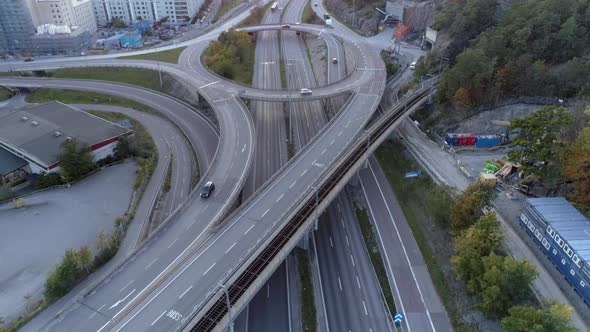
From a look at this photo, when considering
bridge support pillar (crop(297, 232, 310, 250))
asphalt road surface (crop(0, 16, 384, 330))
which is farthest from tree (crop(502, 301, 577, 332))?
asphalt road surface (crop(0, 16, 384, 330))

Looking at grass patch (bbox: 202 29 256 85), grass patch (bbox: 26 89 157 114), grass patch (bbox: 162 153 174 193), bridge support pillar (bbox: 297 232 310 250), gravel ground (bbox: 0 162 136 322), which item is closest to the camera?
gravel ground (bbox: 0 162 136 322)

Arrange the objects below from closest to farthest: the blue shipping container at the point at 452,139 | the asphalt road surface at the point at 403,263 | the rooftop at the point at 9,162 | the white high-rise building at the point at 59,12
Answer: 1. the asphalt road surface at the point at 403,263
2. the blue shipping container at the point at 452,139
3. the rooftop at the point at 9,162
4. the white high-rise building at the point at 59,12

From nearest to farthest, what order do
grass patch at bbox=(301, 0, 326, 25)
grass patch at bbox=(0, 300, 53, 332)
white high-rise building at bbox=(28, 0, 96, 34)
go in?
grass patch at bbox=(0, 300, 53, 332) < white high-rise building at bbox=(28, 0, 96, 34) < grass patch at bbox=(301, 0, 326, 25)

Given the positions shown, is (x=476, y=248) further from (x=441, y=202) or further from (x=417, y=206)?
(x=417, y=206)

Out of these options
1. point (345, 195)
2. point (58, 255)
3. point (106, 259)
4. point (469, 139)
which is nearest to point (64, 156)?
point (58, 255)

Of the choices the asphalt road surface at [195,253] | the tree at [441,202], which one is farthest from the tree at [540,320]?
the asphalt road surface at [195,253]

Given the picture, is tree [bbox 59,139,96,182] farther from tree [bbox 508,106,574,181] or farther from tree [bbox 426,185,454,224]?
tree [bbox 508,106,574,181]

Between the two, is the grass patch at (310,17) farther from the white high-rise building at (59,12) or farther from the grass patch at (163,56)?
the white high-rise building at (59,12)

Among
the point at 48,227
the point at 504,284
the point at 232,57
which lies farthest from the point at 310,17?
the point at 504,284
